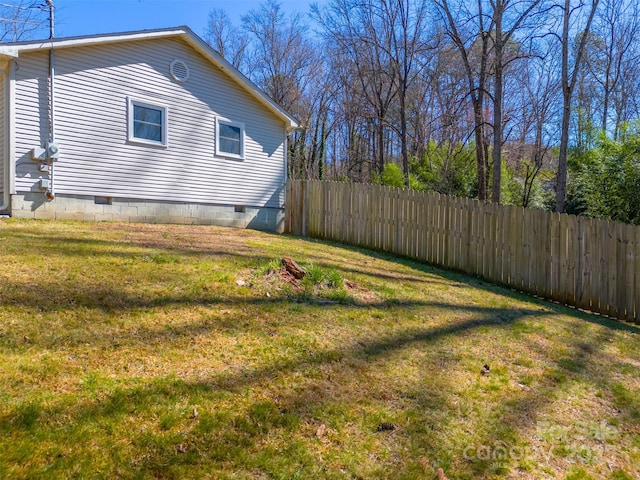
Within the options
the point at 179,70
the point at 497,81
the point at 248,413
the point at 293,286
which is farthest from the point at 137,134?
the point at 497,81

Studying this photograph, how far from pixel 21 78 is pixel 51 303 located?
6479mm

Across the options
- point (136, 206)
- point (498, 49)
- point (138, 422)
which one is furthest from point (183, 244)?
point (498, 49)

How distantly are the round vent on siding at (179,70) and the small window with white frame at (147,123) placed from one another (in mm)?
873

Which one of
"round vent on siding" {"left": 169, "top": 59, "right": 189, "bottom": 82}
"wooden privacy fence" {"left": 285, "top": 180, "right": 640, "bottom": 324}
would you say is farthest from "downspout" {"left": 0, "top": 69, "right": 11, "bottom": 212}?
"wooden privacy fence" {"left": 285, "top": 180, "right": 640, "bottom": 324}

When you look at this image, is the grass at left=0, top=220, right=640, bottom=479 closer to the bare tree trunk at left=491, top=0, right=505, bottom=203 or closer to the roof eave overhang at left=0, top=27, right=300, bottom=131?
the roof eave overhang at left=0, top=27, right=300, bottom=131

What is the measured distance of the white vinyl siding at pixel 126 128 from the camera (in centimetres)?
789

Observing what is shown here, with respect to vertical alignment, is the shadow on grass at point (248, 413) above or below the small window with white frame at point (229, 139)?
below

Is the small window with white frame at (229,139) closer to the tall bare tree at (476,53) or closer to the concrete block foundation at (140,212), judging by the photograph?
the concrete block foundation at (140,212)

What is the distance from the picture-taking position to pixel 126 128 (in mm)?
9023

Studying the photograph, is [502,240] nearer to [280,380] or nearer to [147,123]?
[280,380]

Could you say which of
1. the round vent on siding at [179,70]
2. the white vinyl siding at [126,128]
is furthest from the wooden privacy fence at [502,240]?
the round vent on siding at [179,70]

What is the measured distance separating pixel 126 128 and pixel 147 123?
556 mm

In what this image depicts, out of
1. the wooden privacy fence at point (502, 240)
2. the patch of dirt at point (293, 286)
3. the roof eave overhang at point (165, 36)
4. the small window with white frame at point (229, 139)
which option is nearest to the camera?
the patch of dirt at point (293, 286)

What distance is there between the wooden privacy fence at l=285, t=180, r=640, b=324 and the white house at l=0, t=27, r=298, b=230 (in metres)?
2.52
